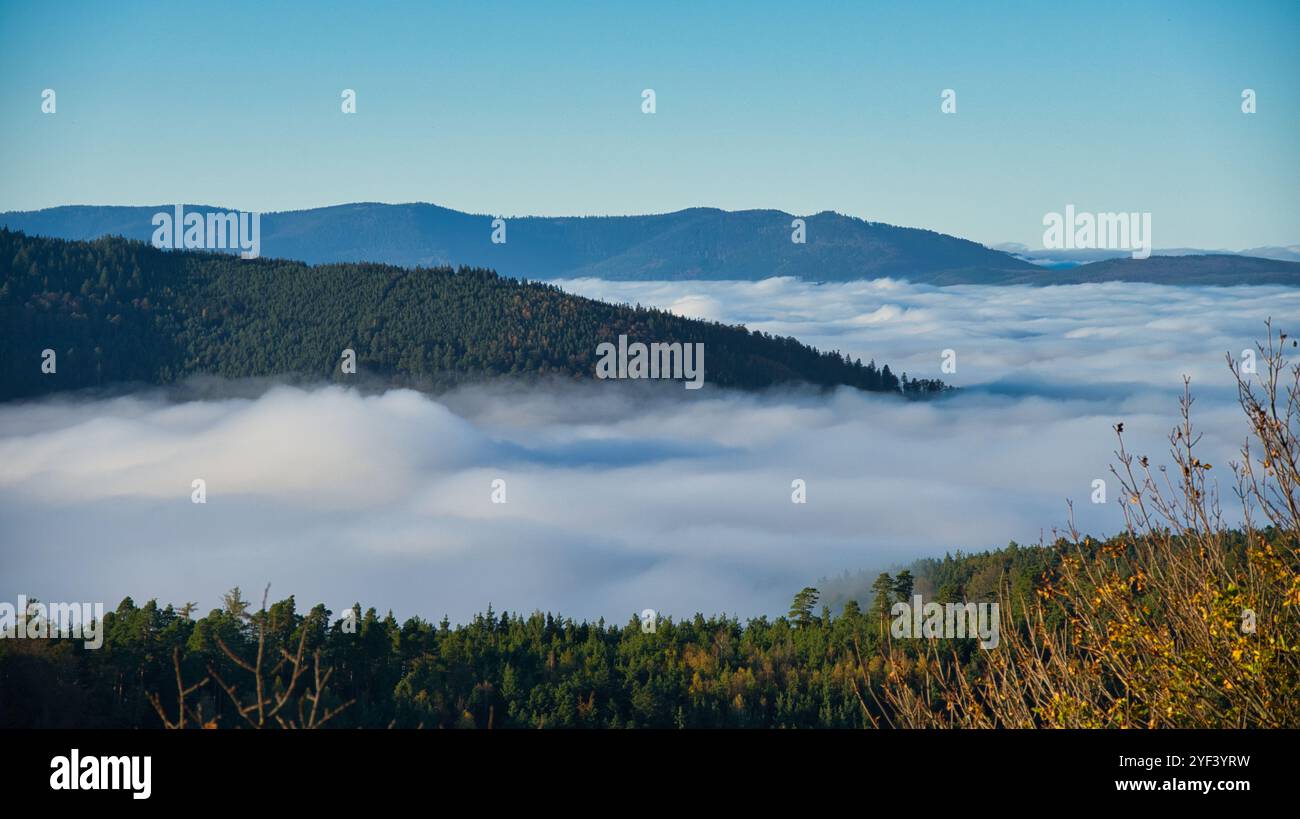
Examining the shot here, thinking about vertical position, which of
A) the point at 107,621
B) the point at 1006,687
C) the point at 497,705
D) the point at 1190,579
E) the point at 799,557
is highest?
the point at 1190,579

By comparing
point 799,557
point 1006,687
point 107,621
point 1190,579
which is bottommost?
point 799,557

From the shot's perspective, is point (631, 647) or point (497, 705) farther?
point (631, 647)

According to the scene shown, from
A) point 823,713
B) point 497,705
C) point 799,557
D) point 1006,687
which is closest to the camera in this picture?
point 1006,687

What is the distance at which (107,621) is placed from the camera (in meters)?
56.8
